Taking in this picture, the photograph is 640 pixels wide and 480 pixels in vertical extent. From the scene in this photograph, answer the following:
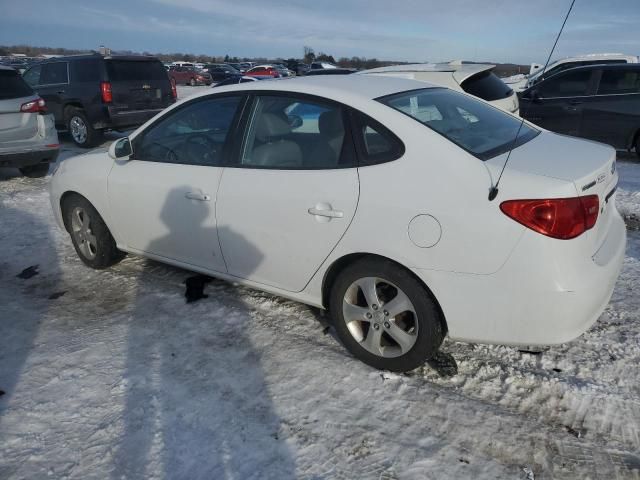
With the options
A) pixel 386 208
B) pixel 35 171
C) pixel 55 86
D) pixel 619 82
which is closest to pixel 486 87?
pixel 619 82

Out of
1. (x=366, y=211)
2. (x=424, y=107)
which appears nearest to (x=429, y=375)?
(x=366, y=211)

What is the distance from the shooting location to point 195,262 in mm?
3754

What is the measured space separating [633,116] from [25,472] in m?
9.43

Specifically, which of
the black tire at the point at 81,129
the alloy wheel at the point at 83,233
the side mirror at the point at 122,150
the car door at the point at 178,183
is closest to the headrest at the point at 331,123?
the car door at the point at 178,183

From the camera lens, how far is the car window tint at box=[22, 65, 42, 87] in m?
12.0

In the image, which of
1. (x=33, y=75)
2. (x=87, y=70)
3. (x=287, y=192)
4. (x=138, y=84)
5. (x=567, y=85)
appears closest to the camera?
(x=287, y=192)

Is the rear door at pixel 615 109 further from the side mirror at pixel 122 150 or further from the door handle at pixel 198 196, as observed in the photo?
→ the side mirror at pixel 122 150

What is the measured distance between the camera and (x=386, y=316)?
2854mm

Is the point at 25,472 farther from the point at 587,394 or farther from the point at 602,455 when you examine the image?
the point at 587,394

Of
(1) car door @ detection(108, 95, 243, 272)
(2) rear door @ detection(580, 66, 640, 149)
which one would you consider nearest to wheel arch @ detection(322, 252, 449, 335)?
(1) car door @ detection(108, 95, 243, 272)

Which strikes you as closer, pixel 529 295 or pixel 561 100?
pixel 529 295

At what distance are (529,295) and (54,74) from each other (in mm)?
12404

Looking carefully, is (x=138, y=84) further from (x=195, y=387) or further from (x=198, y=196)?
(x=195, y=387)

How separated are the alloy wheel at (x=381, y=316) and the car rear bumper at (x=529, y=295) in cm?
25
